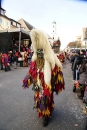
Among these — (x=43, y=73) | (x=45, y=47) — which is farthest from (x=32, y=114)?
(x=45, y=47)

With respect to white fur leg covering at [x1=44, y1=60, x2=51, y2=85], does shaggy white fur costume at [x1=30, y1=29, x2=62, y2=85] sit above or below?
above

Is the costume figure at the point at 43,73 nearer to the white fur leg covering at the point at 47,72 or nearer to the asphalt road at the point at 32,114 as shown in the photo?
the white fur leg covering at the point at 47,72

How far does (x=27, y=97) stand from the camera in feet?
15.9

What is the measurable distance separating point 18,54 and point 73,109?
1042cm

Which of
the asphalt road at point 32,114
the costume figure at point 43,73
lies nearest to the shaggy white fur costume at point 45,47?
the costume figure at point 43,73

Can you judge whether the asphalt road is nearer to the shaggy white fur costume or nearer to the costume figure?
the costume figure

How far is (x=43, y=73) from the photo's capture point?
3035 millimetres

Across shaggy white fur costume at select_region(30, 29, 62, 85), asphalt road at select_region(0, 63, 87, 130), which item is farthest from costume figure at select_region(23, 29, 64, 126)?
asphalt road at select_region(0, 63, 87, 130)

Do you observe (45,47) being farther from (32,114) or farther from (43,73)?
(32,114)

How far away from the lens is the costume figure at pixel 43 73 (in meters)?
2.90

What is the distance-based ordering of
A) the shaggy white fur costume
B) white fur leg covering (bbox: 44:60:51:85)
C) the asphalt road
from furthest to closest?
1. the asphalt road
2. white fur leg covering (bbox: 44:60:51:85)
3. the shaggy white fur costume

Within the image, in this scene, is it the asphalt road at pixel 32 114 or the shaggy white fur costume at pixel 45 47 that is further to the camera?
the asphalt road at pixel 32 114

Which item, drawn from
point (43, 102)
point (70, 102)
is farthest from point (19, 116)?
point (70, 102)

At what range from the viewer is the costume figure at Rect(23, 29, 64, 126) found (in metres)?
2.90
